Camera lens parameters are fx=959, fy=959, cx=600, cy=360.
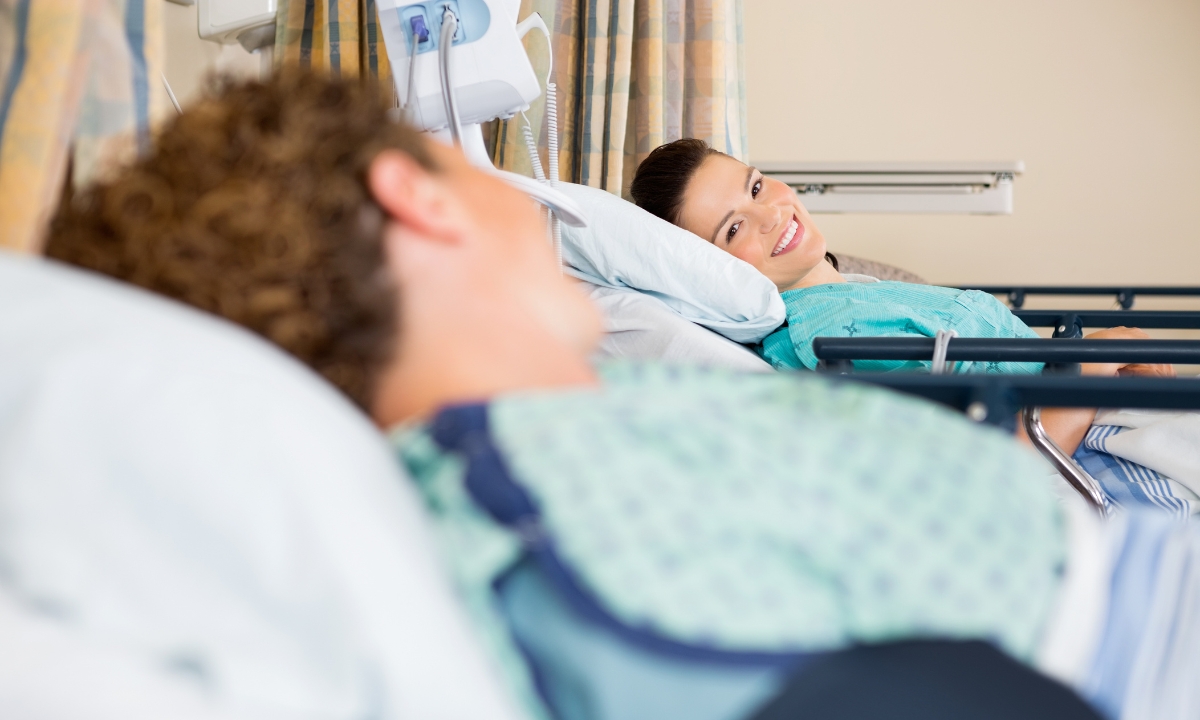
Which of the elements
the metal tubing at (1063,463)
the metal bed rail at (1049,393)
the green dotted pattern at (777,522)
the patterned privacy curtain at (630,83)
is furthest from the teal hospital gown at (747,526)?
the patterned privacy curtain at (630,83)

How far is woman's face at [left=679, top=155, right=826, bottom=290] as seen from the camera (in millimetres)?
1807

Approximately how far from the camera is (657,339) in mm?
1416

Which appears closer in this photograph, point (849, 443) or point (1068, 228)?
point (849, 443)

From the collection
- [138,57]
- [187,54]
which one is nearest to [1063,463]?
[138,57]

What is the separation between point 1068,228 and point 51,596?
3.10 m

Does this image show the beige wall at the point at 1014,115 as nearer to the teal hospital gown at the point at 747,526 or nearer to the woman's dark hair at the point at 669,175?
the woman's dark hair at the point at 669,175

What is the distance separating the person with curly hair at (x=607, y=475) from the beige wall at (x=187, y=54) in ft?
4.89

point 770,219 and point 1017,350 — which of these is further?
point 770,219

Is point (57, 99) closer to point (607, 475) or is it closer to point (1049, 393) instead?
point (607, 475)

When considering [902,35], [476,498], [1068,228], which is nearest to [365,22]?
A: [476,498]

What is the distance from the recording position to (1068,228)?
2967 mm

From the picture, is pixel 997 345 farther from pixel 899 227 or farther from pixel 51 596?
pixel 899 227

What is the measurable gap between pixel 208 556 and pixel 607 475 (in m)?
0.19

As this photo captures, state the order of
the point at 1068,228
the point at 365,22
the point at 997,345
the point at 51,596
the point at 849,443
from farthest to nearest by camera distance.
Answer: the point at 1068,228, the point at 365,22, the point at 997,345, the point at 849,443, the point at 51,596
